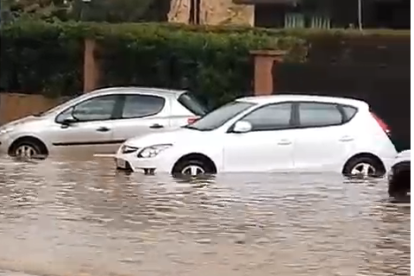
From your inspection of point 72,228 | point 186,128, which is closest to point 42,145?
point 186,128

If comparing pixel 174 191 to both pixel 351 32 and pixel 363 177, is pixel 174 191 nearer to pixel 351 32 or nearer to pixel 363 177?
pixel 363 177

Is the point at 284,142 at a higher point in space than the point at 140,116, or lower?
lower

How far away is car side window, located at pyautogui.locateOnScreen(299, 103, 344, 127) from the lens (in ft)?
60.1

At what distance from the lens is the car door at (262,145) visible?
17.8 metres

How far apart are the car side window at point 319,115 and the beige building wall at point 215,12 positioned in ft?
Answer: 57.4

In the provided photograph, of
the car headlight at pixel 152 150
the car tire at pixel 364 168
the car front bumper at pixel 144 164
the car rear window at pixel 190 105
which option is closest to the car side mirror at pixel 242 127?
the car headlight at pixel 152 150

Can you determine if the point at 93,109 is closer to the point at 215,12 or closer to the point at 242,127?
the point at 242,127

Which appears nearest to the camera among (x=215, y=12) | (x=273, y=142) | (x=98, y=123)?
(x=273, y=142)

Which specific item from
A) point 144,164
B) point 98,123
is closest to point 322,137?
point 144,164

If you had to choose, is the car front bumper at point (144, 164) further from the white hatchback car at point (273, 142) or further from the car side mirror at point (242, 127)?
the car side mirror at point (242, 127)

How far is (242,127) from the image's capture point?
58.5ft

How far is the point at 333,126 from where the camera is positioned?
60.2 feet

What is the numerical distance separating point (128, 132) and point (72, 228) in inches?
354

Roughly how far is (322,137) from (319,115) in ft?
1.44
